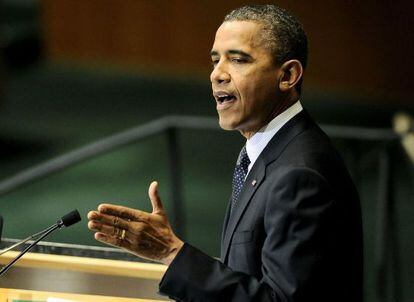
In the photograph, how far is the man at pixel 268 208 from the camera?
1594mm

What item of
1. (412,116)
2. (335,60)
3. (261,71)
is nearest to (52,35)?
(335,60)

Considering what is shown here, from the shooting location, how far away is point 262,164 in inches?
70.6

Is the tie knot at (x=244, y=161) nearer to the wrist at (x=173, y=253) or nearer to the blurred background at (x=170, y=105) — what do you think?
the wrist at (x=173, y=253)

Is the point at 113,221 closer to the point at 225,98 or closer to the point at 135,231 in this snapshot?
the point at 135,231

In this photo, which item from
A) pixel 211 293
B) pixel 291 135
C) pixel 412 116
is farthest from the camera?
pixel 412 116

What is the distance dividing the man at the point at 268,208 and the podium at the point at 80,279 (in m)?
0.31

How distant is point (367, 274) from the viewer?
4.25 m

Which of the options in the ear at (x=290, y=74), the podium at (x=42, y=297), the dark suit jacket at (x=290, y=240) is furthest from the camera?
the podium at (x=42, y=297)

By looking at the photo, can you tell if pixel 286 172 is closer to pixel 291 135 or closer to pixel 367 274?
pixel 291 135

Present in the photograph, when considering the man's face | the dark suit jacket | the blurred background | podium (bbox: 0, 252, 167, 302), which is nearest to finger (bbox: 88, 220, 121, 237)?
the dark suit jacket

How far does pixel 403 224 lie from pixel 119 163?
202 cm

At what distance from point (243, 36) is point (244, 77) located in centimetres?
8

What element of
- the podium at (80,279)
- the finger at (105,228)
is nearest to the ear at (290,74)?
the finger at (105,228)

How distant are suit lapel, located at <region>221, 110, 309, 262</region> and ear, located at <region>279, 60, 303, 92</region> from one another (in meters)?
0.06
